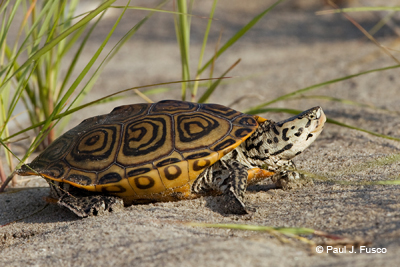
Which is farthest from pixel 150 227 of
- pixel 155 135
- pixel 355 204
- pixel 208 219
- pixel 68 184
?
pixel 355 204

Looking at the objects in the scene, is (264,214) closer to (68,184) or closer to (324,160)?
(324,160)

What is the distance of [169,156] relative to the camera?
2426 millimetres

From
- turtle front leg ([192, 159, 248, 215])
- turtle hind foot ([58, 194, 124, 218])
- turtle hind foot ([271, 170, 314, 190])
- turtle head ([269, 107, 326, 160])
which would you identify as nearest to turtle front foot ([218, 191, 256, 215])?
turtle front leg ([192, 159, 248, 215])

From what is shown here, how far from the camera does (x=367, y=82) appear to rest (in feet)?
16.7

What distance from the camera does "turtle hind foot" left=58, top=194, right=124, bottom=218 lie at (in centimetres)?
243

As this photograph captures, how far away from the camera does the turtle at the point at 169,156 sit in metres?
2.41

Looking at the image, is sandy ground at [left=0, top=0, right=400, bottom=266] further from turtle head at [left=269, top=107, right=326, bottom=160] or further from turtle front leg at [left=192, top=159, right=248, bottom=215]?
turtle head at [left=269, top=107, right=326, bottom=160]

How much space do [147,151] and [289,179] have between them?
36.7 inches

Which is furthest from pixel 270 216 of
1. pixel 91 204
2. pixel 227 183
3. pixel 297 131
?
pixel 91 204

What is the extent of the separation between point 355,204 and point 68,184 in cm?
176

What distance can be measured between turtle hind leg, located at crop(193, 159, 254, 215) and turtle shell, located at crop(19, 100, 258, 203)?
0.10 meters

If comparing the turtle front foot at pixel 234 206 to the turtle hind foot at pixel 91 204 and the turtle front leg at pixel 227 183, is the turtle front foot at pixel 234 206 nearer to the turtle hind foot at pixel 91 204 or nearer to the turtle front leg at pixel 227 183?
the turtle front leg at pixel 227 183

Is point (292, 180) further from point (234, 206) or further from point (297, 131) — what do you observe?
point (234, 206)

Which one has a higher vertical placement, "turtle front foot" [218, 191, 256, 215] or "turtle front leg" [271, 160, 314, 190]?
"turtle front leg" [271, 160, 314, 190]
